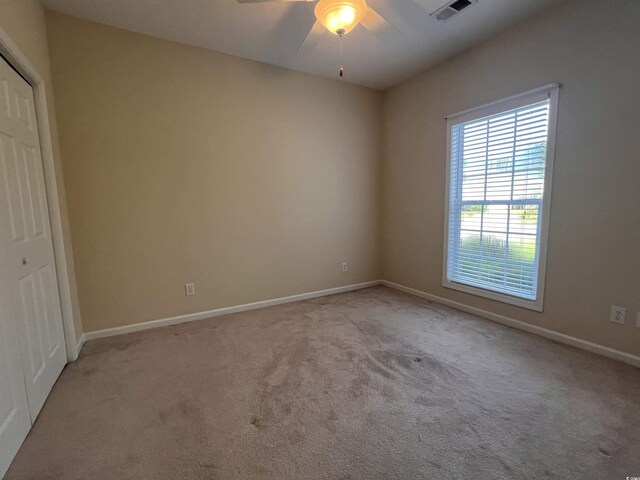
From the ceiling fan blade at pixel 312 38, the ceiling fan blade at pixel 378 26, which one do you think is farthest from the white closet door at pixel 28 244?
the ceiling fan blade at pixel 378 26

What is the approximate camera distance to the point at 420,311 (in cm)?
322

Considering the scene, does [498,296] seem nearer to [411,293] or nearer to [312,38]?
[411,293]

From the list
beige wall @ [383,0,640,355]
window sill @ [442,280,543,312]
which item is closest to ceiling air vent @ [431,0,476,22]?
beige wall @ [383,0,640,355]

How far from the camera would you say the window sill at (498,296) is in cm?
261

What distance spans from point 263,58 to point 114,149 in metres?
1.78

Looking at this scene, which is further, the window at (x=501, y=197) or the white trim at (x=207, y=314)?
the white trim at (x=207, y=314)

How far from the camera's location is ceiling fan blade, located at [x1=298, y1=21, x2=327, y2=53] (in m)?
2.55

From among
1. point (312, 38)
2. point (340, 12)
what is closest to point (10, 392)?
point (340, 12)

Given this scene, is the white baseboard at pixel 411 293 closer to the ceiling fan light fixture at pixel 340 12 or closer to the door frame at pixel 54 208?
the door frame at pixel 54 208

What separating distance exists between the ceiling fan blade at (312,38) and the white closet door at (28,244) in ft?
7.17

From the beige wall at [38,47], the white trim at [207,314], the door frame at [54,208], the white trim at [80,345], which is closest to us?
the beige wall at [38,47]

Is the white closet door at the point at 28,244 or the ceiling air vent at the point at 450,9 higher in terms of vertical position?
the ceiling air vent at the point at 450,9

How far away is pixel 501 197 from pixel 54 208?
3877 mm

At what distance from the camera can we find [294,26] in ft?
8.27
